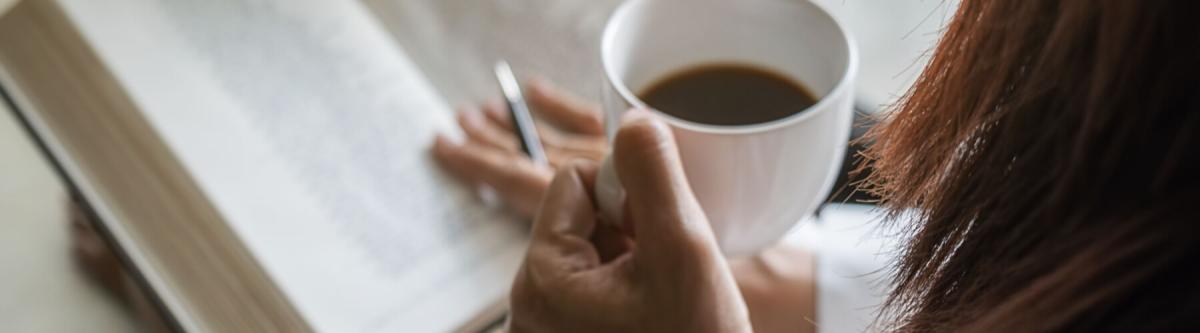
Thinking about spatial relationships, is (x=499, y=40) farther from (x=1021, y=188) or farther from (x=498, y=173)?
(x=1021, y=188)

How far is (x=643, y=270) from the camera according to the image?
0.42 metres

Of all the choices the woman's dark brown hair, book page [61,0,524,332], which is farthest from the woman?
book page [61,0,524,332]

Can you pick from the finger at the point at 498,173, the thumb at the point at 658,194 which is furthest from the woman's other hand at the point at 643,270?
the finger at the point at 498,173

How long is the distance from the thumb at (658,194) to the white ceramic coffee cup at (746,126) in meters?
0.02

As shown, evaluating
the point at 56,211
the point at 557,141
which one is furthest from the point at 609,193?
the point at 56,211

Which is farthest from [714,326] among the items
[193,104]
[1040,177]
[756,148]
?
[193,104]

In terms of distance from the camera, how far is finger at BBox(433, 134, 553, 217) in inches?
22.2

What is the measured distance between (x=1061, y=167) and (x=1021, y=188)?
0.06ft

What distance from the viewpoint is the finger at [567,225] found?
454 millimetres

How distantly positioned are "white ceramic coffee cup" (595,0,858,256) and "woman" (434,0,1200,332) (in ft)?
0.08

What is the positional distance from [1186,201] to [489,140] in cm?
43

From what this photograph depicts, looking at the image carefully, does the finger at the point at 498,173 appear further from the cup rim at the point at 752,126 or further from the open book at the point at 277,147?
the cup rim at the point at 752,126

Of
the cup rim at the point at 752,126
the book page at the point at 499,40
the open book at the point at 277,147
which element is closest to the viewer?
the cup rim at the point at 752,126

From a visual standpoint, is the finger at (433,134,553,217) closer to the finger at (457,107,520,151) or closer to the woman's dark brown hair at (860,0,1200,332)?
the finger at (457,107,520,151)
